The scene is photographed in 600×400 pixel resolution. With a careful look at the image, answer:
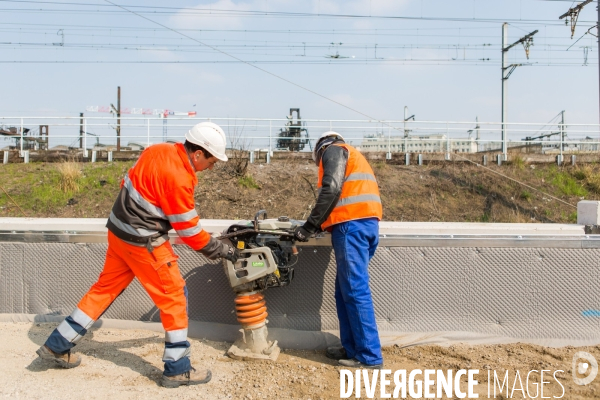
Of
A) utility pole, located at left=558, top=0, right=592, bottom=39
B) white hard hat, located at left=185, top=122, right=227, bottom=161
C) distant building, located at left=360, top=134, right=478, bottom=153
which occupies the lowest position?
white hard hat, located at left=185, top=122, right=227, bottom=161

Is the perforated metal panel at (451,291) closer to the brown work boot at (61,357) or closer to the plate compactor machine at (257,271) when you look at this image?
the plate compactor machine at (257,271)

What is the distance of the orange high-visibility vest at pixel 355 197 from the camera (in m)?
3.80

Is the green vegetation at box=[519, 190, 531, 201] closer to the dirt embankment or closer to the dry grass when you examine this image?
the dirt embankment

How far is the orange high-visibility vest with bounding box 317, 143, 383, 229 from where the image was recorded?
3.80 meters

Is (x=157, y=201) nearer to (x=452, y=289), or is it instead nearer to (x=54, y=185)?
(x=452, y=289)

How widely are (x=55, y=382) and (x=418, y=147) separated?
17879 mm

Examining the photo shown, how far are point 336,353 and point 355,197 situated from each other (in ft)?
4.18

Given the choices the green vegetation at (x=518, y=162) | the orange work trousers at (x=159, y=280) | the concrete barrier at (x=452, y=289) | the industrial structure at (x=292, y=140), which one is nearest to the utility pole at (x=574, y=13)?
the green vegetation at (x=518, y=162)

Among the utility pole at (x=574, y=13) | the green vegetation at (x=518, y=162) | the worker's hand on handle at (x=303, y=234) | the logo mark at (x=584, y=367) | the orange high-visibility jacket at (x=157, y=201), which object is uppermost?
the utility pole at (x=574, y=13)

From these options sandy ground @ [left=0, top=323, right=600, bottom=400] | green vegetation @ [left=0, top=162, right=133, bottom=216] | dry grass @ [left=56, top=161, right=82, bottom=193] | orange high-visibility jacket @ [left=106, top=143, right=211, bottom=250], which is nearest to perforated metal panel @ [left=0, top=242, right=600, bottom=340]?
sandy ground @ [left=0, top=323, right=600, bottom=400]

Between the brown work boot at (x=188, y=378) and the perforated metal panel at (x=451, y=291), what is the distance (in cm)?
90

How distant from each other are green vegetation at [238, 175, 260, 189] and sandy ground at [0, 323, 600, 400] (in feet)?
31.4

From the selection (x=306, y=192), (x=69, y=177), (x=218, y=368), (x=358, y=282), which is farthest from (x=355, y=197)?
(x=69, y=177)

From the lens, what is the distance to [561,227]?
5.07 metres
